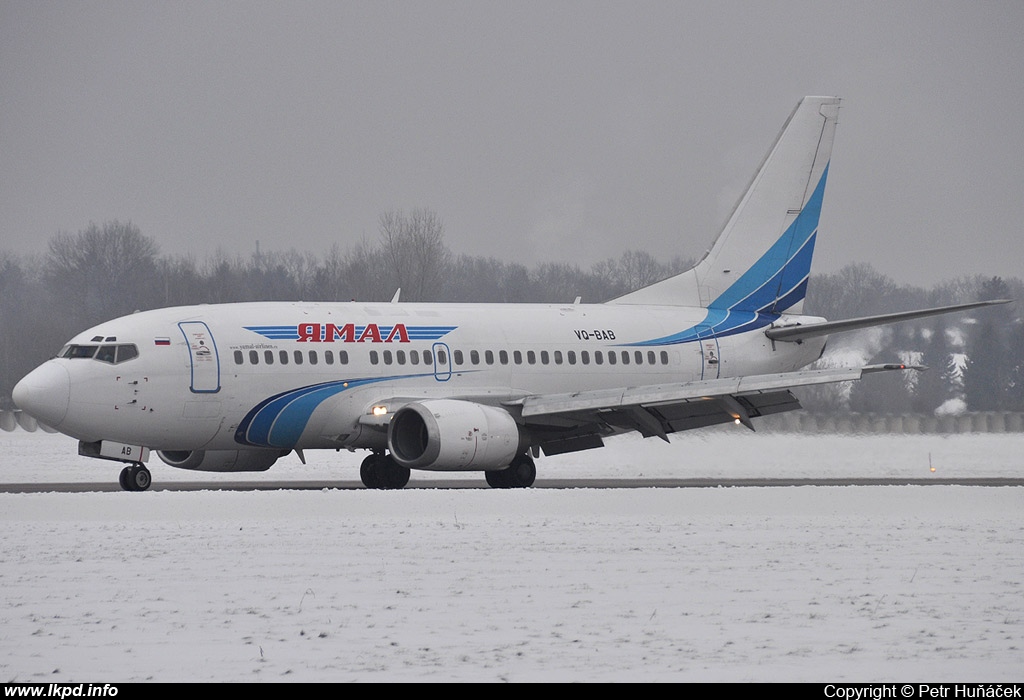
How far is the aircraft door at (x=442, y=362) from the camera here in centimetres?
3291

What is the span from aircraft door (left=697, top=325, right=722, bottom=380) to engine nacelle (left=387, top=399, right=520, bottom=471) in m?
6.90

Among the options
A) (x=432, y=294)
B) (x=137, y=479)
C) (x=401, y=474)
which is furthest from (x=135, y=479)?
(x=432, y=294)

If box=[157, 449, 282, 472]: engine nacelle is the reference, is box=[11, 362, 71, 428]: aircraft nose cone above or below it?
above

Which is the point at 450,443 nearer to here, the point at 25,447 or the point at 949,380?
the point at 25,447

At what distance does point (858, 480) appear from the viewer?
111ft

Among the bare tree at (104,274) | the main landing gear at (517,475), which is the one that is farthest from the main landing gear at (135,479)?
the bare tree at (104,274)

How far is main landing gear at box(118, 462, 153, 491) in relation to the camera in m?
29.6

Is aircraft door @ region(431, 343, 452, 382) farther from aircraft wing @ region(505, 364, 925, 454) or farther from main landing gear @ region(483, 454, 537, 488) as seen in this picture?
main landing gear @ region(483, 454, 537, 488)

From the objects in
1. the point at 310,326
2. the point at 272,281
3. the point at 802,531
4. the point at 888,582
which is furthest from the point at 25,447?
the point at 272,281

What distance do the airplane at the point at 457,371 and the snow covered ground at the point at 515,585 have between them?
2681 mm

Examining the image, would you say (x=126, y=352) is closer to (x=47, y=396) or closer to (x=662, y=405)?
(x=47, y=396)

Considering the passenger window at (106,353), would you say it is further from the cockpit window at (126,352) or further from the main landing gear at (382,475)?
the main landing gear at (382,475)

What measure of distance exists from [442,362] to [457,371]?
0.38m

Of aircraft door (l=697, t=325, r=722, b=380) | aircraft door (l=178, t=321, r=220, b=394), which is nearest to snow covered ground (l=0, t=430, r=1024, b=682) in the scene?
aircraft door (l=178, t=321, r=220, b=394)
